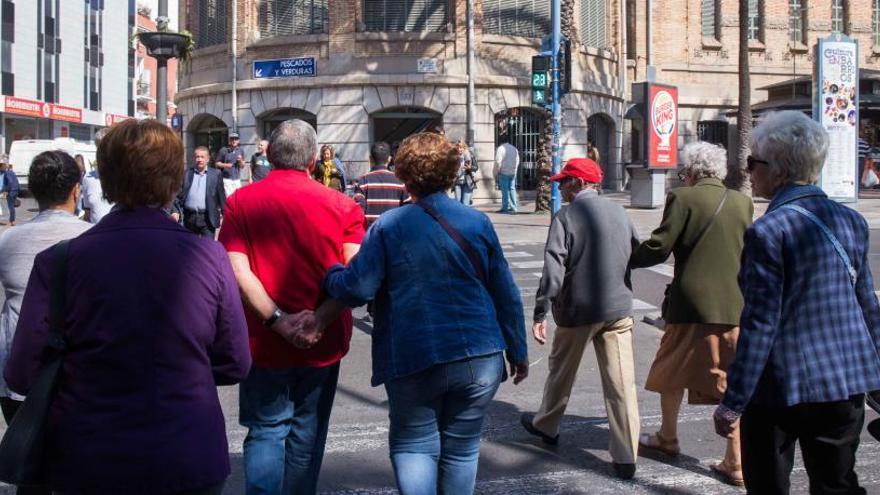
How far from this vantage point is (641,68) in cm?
3628

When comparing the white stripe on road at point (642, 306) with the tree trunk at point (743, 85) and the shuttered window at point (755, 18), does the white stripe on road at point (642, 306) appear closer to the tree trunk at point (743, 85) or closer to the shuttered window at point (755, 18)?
the tree trunk at point (743, 85)

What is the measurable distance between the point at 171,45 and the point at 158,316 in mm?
10994

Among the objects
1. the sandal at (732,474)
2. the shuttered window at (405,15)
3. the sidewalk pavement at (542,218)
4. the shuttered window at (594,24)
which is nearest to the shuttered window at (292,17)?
the shuttered window at (405,15)

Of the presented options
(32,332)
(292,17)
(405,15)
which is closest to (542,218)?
(405,15)

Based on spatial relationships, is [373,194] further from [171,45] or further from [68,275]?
[68,275]

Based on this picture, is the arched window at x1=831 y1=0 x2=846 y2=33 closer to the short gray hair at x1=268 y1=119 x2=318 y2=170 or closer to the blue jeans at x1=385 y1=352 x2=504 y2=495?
the short gray hair at x1=268 y1=119 x2=318 y2=170

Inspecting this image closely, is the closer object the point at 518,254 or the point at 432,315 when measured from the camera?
the point at 432,315

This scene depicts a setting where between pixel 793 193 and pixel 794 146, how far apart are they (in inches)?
7.0

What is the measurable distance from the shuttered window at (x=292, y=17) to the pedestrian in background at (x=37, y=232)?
25658 millimetres

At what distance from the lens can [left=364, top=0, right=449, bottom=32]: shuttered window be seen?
29.1 metres

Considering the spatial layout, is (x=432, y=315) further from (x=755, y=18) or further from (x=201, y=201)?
(x=755, y=18)

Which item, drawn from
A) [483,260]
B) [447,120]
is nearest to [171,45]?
[483,260]

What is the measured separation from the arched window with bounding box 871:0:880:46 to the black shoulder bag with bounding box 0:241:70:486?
41145 millimetres

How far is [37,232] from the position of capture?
434cm
